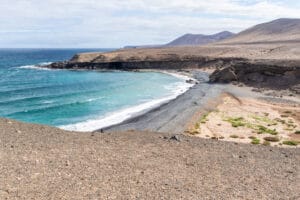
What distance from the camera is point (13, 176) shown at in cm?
1592

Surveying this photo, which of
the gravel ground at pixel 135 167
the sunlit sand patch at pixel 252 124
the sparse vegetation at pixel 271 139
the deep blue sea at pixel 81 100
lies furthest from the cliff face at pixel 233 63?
the gravel ground at pixel 135 167

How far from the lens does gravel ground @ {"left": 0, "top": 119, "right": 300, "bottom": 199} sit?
15.3 meters

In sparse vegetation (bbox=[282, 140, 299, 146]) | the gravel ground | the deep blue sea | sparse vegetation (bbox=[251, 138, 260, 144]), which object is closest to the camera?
the gravel ground

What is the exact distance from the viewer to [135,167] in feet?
58.7

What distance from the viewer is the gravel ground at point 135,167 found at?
50.1 ft

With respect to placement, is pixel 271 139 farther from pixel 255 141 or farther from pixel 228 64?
pixel 228 64

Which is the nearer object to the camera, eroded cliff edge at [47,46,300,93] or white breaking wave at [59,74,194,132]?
white breaking wave at [59,74,194,132]

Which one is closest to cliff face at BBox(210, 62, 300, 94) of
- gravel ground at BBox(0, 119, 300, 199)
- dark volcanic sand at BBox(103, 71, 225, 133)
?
dark volcanic sand at BBox(103, 71, 225, 133)

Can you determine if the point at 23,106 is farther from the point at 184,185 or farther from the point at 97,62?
the point at 97,62

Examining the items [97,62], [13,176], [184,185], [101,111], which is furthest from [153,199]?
[97,62]

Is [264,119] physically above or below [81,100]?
above

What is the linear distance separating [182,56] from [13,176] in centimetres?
9996

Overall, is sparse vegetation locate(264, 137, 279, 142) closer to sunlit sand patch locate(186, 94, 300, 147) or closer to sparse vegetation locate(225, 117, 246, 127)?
sunlit sand patch locate(186, 94, 300, 147)

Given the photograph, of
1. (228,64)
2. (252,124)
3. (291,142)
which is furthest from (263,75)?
(291,142)
